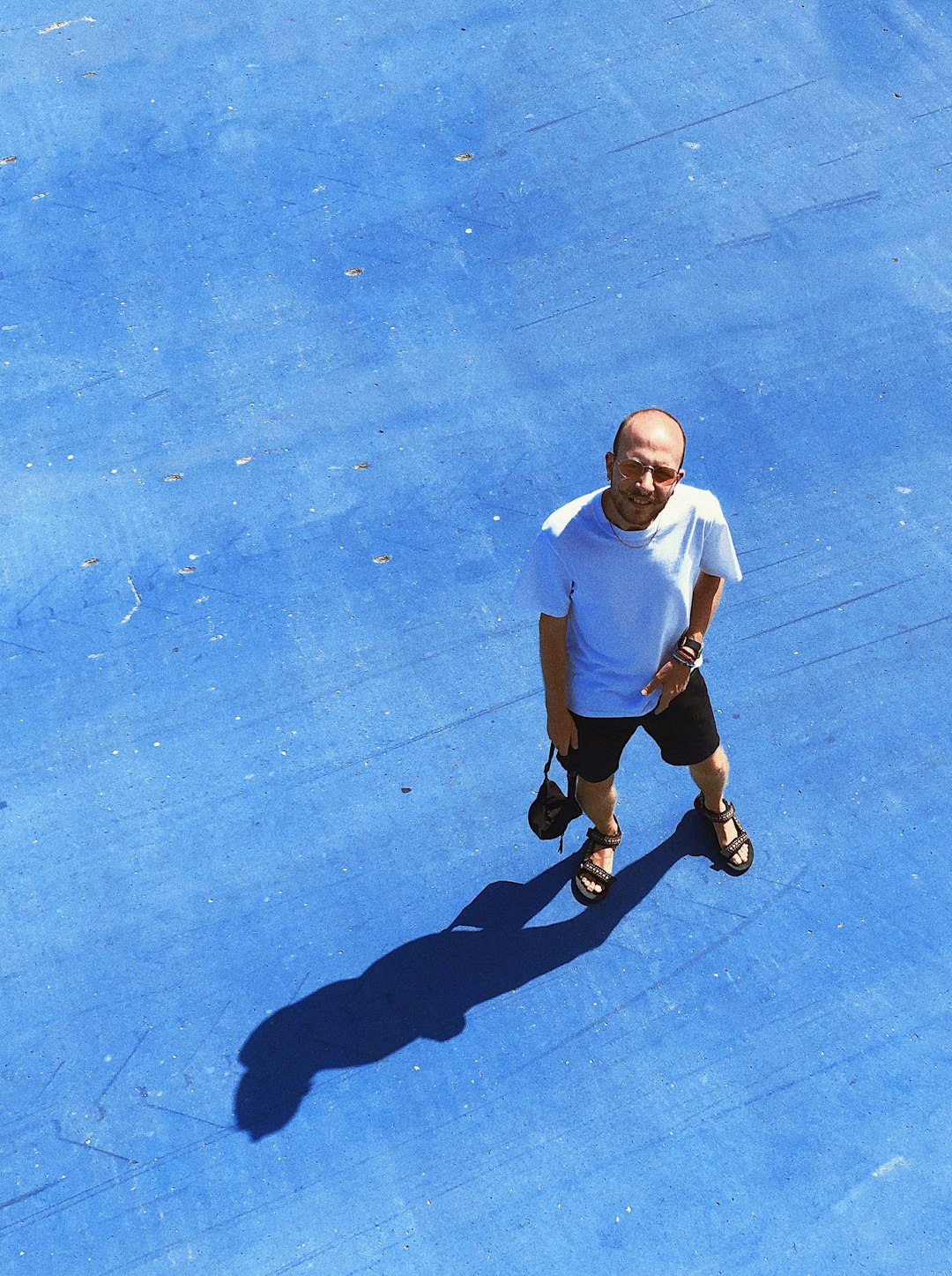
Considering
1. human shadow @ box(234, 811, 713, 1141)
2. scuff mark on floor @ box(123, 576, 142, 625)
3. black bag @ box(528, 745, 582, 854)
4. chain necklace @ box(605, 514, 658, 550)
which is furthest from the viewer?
scuff mark on floor @ box(123, 576, 142, 625)

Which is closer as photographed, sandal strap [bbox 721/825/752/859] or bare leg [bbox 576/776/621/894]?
bare leg [bbox 576/776/621/894]

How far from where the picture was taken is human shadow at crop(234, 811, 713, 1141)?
3553 millimetres

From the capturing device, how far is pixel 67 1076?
11.6ft

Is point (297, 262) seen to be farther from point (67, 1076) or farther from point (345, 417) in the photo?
point (67, 1076)

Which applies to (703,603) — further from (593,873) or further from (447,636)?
(447,636)

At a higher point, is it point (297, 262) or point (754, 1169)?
point (297, 262)

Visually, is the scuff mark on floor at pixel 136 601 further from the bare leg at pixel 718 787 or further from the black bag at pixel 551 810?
the bare leg at pixel 718 787

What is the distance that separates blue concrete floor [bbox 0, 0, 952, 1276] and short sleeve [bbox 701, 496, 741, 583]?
1076mm

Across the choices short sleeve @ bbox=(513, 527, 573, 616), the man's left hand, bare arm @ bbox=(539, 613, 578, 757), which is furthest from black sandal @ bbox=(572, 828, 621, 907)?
short sleeve @ bbox=(513, 527, 573, 616)

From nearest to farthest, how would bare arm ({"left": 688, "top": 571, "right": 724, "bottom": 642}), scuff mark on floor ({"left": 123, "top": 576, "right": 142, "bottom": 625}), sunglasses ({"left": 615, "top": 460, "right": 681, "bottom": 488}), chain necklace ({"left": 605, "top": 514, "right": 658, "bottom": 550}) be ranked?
sunglasses ({"left": 615, "top": 460, "right": 681, "bottom": 488}) < chain necklace ({"left": 605, "top": 514, "right": 658, "bottom": 550}) < bare arm ({"left": 688, "top": 571, "right": 724, "bottom": 642}) < scuff mark on floor ({"left": 123, "top": 576, "right": 142, "bottom": 625})

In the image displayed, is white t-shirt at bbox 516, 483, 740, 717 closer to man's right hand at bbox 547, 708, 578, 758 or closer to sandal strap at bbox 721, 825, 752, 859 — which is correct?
man's right hand at bbox 547, 708, 578, 758

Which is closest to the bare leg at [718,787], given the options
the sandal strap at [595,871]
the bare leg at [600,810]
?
the bare leg at [600,810]

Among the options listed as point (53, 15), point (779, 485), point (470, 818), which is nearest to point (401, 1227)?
point (470, 818)

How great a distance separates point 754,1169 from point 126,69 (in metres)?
5.29
